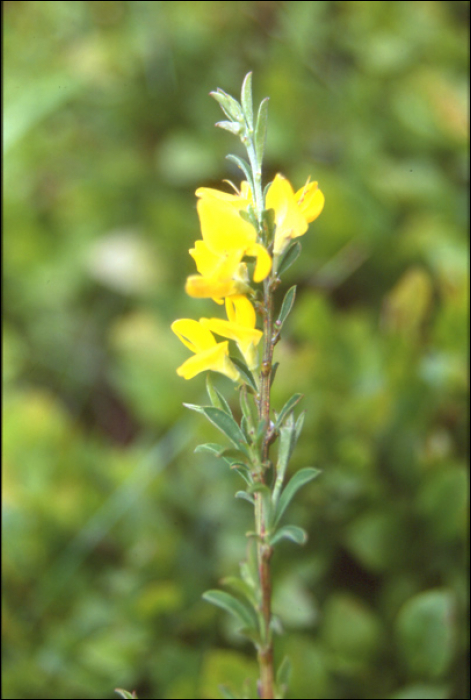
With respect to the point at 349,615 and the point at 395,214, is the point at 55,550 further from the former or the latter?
the point at 395,214

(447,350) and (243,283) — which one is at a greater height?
(447,350)

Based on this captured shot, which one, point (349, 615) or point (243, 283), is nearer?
point (243, 283)

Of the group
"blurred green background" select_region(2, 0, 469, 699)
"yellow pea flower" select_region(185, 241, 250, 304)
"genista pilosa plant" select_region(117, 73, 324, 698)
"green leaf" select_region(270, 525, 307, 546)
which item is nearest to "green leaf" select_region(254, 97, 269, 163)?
"genista pilosa plant" select_region(117, 73, 324, 698)

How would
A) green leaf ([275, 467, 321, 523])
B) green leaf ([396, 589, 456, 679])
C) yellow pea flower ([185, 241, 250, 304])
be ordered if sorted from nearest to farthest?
yellow pea flower ([185, 241, 250, 304]), green leaf ([275, 467, 321, 523]), green leaf ([396, 589, 456, 679])

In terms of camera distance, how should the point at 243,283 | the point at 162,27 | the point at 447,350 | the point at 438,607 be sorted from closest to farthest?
the point at 243,283
the point at 438,607
the point at 447,350
the point at 162,27

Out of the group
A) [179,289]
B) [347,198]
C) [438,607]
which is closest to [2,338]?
[179,289]

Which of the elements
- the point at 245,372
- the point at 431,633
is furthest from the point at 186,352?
the point at 245,372

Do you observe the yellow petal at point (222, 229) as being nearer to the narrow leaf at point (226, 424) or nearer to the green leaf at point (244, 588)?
the narrow leaf at point (226, 424)

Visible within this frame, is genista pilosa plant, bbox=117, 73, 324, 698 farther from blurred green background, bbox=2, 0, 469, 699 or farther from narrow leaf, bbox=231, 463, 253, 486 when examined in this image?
blurred green background, bbox=2, 0, 469, 699
